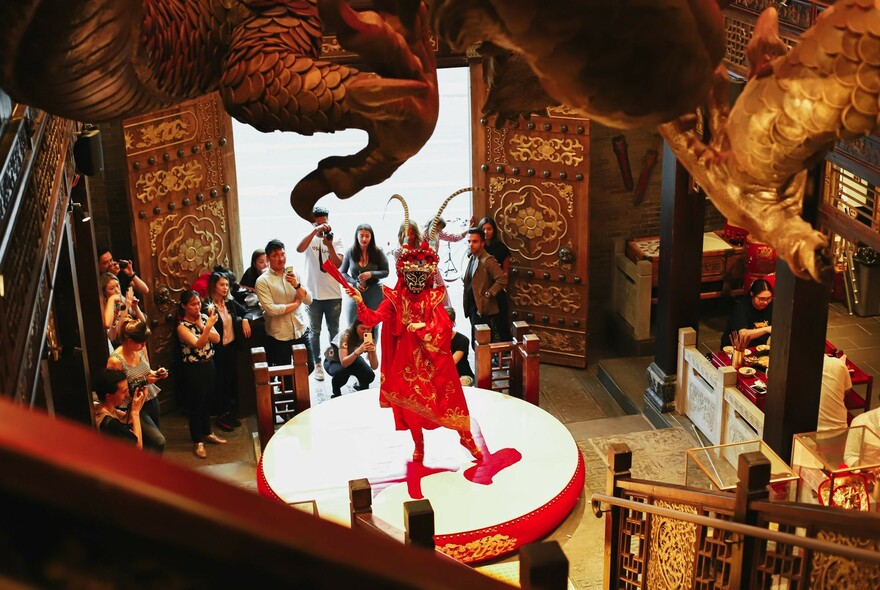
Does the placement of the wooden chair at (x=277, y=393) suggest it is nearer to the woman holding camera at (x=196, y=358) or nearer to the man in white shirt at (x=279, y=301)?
the woman holding camera at (x=196, y=358)

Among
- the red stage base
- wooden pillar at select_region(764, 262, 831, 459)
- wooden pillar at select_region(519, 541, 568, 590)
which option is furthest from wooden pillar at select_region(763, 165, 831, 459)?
wooden pillar at select_region(519, 541, 568, 590)

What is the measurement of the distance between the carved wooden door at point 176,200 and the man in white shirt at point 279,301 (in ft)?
2.61

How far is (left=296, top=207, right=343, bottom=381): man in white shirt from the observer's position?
9.34m

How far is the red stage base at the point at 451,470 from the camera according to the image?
680 centimetres

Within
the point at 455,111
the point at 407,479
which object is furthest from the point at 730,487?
the point at 455,111

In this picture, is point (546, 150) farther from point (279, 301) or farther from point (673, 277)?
point (279, 301)

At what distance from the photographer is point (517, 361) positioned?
8.49 m

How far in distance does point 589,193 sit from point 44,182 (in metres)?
5.99

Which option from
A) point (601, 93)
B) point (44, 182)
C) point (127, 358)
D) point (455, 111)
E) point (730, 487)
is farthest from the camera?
point (455, 111)

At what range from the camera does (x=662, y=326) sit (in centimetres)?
898

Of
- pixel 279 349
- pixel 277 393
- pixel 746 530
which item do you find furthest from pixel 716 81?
pixel 279 349

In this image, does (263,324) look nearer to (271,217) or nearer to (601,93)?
(271,217)

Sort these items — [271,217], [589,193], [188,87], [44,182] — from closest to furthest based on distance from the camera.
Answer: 1. [188,87]
2. [44,182]
3. [589,193]
4. [271,217]

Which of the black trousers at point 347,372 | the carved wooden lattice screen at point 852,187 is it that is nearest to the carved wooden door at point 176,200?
the black trousers at point 347,372
